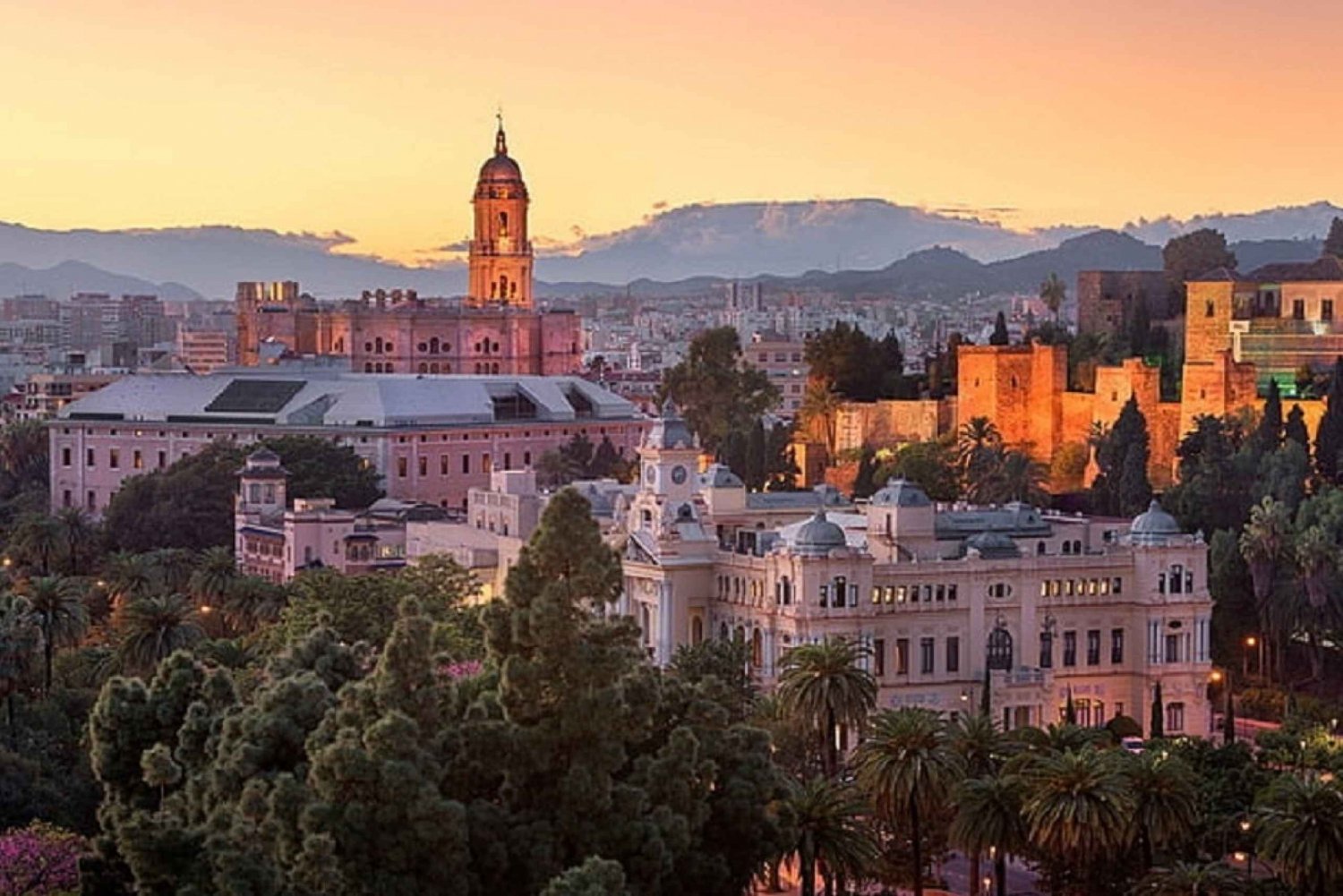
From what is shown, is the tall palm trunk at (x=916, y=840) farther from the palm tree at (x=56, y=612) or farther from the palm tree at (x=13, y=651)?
the palm tree at (x=56, y=612)

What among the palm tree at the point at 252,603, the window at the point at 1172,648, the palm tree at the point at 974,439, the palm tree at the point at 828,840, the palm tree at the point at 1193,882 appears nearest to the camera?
the palm tree at the point at 1193,882

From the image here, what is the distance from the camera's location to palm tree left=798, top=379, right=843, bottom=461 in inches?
3674

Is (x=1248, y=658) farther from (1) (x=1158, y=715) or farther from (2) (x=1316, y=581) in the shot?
(1) (x=1158, y=715)

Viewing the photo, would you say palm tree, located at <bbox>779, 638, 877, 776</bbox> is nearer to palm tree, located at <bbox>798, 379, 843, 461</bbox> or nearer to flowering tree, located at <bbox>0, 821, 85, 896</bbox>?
flowering tree, located at <bbox>0, 821, 85, 896</bbox>

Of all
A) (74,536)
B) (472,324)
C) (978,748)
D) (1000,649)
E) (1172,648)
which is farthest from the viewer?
(472,324)

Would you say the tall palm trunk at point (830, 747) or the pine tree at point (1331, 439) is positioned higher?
the pine tree at point (1331, 439)

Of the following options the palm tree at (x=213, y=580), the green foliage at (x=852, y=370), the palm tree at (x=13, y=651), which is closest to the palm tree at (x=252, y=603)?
the palm tree at (x=213, y=580)

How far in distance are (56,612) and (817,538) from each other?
53.1 feet

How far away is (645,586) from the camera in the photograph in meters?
58.0

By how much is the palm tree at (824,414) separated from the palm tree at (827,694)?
4790cm

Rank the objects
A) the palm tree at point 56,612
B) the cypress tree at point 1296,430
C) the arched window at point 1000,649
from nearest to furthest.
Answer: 1. the palm tree at point 56,612
2. the arched window at point 1000,649
3. the cypress tree at point 1296,430

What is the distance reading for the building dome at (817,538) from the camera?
54156mm

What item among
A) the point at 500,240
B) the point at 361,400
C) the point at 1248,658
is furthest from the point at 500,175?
the point at 1248,658

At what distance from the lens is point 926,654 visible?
55.8m
